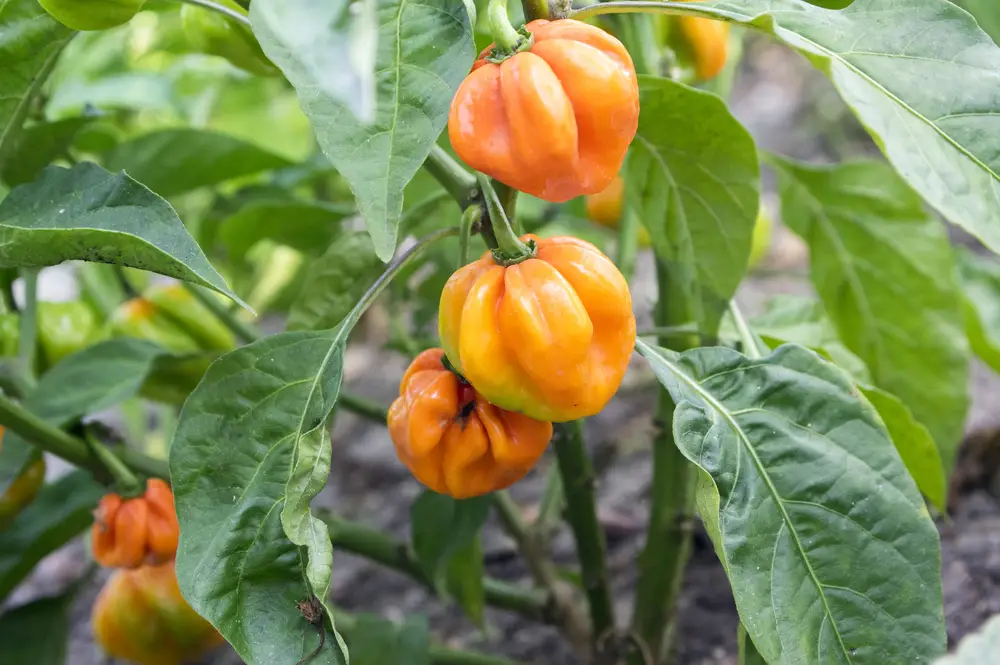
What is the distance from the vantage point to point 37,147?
0.92m

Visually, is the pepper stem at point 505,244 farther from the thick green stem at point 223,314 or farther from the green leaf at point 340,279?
the thick green stem at point 223,314

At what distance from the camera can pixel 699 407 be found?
0.69 meters

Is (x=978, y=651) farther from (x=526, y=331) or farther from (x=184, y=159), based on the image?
(x=184, y=159)

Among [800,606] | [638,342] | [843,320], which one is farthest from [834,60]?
[843,320]

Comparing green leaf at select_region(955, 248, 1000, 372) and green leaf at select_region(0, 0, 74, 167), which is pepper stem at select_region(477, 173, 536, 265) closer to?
green leaf at select_region(0, 0, 74, 167)

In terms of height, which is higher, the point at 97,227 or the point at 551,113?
the point at 551,113

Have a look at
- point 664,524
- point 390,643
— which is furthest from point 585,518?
point 390,643

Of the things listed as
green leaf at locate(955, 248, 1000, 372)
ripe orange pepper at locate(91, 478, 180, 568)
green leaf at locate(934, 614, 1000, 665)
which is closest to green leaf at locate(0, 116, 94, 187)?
ripe orange pepper at locate(91, 478, 180, 568)

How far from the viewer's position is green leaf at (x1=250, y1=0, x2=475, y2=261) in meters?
0.54

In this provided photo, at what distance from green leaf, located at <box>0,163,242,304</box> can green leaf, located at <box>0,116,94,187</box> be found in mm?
187

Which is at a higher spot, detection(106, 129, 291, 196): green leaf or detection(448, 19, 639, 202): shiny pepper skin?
detection(448, 19, 639, 202): shiny pepper skin

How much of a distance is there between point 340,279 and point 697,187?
0.34 meters

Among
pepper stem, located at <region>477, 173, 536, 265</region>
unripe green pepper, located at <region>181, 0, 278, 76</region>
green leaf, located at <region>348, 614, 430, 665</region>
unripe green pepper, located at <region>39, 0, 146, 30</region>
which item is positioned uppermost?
unripe green pepper, located at <region>39, 0, 146, 30</region>

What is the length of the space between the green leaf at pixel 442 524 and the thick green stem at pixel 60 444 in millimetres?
315
